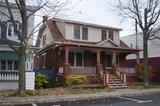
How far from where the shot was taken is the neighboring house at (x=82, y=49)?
27625 millimetres

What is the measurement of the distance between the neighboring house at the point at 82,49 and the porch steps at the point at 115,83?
1.49 feet

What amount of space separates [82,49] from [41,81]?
695 centimetres

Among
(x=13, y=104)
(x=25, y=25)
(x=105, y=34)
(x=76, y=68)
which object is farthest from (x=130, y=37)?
(x=13, y=104)

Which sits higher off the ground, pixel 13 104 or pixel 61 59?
pixel 61 59

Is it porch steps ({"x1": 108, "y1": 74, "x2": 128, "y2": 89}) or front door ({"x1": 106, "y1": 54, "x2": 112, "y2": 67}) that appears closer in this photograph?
porch steps ({"x1": 108, "y1": 74, "x2": 128, "y2": 89})

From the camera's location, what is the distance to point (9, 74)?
77.9 ft

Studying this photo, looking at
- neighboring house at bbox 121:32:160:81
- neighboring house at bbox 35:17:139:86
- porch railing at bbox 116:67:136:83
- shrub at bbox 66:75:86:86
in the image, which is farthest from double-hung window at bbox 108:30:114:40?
shrub at bbox 66:75:86:86

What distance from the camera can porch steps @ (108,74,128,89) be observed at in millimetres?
25578

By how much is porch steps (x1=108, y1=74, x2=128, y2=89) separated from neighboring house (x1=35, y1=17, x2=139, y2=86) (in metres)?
Answer: 0.45

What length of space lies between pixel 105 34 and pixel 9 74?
14.0 m

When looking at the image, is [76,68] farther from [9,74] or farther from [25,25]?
[25,25]

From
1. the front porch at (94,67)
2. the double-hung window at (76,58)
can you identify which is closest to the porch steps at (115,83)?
the front porch at (94,67)

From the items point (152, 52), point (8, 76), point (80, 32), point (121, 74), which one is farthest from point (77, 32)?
point (152, 52)

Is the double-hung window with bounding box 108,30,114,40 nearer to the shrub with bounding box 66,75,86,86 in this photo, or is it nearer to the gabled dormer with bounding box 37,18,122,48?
the gabled dormer with bounding box 37,18,122,48
